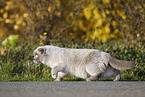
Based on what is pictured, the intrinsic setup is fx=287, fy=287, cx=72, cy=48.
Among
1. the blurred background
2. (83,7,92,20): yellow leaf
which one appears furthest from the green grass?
(83,7,92,20): yellow leaf

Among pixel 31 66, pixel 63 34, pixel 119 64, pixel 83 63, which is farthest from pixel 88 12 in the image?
pixel 119 64

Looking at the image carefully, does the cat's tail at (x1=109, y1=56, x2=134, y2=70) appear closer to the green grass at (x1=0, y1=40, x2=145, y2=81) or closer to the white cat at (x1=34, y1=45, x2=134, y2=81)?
the white cat at (x1=34, y1=45, x2=134, y2=81)

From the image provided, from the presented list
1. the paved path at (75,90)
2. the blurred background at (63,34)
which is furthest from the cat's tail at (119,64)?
the blurred background at (63,34)

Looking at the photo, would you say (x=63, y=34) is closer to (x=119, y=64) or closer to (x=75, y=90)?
(x=119, y=64)

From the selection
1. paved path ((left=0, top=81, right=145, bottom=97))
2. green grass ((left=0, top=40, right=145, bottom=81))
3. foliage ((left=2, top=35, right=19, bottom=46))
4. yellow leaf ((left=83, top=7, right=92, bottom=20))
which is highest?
yellow leaf ((left=83, top=7, right=92, bottom=20))

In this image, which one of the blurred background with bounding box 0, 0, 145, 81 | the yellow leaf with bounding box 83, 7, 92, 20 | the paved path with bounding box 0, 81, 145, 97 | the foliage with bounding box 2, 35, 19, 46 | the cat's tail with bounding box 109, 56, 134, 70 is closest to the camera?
the paved path with bounding box 0, 81, 145, 97

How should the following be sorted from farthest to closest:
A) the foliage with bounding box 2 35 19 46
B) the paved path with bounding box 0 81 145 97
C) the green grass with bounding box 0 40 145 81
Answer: the foliage with bounding box 2 35 19 46
the green grass with bounding box 0 40 145 81
the paved path with bounding box 0 81 145 97

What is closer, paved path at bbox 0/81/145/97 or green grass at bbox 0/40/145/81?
paved path at bbox 0/81/145/97

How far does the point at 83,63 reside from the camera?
5883mm

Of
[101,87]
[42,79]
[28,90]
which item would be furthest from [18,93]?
[42,79]

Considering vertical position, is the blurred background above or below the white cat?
above

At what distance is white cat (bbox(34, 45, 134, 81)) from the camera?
18.6ft

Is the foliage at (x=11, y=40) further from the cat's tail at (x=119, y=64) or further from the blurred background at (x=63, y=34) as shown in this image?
the cat's tail at (x=119, y=64)

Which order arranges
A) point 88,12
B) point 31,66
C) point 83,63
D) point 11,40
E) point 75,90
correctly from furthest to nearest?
point 88,12, point 11,40, point 31,66, point 83,63, point 75,90
